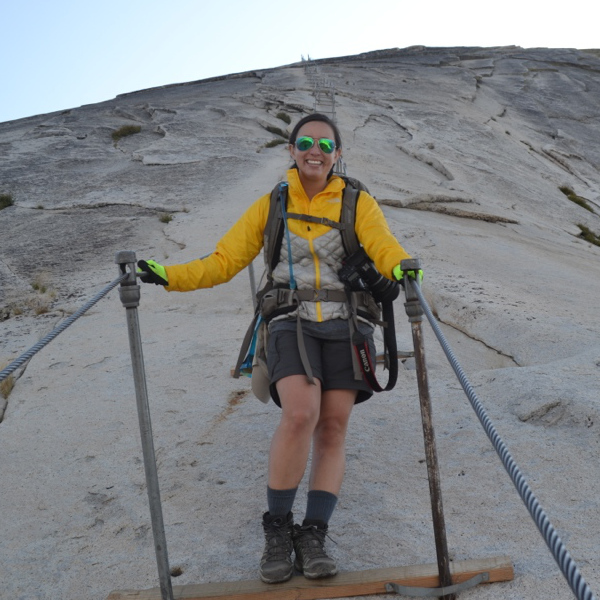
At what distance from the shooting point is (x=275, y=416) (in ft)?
14.7

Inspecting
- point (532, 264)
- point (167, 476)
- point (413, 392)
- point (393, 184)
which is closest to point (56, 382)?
point (167, 476)

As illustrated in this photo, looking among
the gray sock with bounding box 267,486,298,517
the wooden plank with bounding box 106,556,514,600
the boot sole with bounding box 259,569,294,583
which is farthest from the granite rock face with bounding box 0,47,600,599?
the gray sock with bounding box 267,486,298,517

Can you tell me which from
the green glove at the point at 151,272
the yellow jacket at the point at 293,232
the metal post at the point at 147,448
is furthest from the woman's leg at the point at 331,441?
the green glove at the point at 151,272

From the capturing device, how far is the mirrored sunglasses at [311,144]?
327 cm

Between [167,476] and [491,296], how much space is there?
4422 mm

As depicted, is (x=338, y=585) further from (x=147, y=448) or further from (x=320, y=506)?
(x=147, y=448)

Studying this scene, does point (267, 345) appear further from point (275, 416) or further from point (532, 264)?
point (532, 264)

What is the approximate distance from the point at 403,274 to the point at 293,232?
0.67m

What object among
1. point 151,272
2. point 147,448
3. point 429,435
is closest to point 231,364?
point 151,272

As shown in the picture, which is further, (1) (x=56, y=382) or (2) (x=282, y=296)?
(1) (x=56, y=382)

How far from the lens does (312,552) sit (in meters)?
2.70

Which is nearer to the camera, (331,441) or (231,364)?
(331,441)

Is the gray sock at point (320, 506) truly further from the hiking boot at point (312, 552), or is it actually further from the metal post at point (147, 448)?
the metal post at point (147, 448)

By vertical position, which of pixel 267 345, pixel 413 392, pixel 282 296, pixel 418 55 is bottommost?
pixel 413 392
